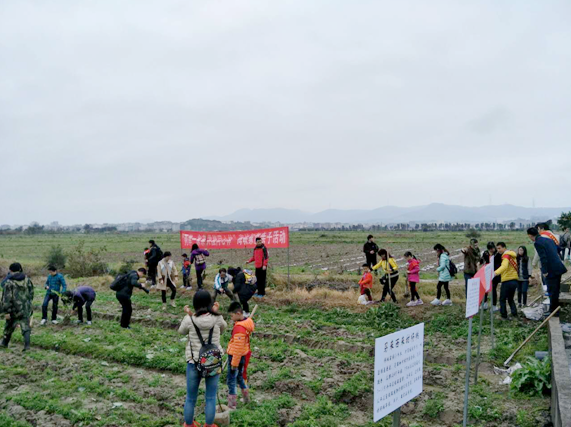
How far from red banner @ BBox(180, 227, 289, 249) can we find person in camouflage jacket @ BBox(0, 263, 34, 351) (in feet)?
30.5

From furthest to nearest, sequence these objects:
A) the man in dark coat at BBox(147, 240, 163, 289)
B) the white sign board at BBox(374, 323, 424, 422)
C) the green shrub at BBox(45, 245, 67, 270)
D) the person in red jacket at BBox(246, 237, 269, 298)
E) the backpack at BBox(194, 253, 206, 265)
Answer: the green shrub at BBox(45, 245, 67, 270) < the man in dark coat at BBox(147, 240, 163, 289) < the backpack at BBox(194, 253, 206, 265) < the person in red jacket at BBox(246, 237, 269, 298) < the white sign board at BBox(374, 323, 424, 422)

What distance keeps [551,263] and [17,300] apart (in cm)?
1135

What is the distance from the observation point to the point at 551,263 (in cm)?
917

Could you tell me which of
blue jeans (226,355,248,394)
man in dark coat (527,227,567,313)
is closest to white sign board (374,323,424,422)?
blue jeans (226,355,248,394)

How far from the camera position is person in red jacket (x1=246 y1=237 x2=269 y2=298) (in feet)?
50.2

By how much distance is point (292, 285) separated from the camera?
18.6 metres

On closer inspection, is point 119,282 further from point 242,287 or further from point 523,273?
point 523,273

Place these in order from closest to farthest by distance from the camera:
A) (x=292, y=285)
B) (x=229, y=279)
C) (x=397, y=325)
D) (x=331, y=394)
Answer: (x=331, y=394) < (x=397, y=325) < (x=229, y=279) < (x=292, y=285)

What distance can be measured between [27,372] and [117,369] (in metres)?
1.66

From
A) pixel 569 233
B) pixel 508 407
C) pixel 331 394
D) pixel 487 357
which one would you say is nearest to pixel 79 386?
pixel 331 394

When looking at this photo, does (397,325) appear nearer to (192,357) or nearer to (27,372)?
(192,357)

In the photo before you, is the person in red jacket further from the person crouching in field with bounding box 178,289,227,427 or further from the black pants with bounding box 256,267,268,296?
the person crouching in field with bounding box 178,289,227,427

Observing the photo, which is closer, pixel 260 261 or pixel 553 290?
pixel 553 290


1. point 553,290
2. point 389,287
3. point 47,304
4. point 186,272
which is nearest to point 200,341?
point 553,290
